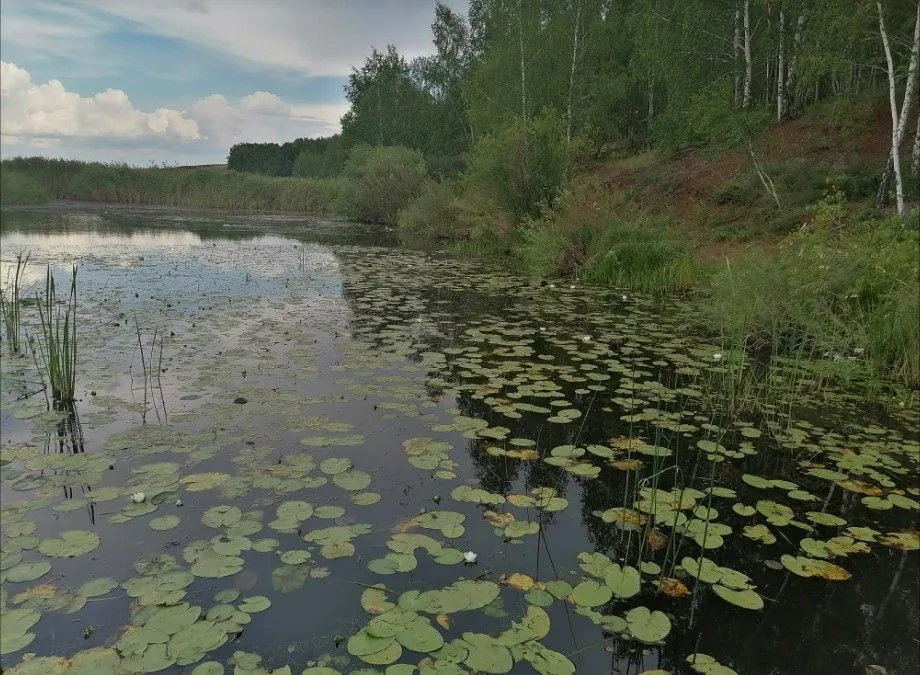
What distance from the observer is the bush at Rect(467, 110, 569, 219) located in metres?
14.4

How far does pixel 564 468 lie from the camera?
362cm

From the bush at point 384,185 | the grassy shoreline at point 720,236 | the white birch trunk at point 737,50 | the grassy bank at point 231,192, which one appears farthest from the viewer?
the grassy bank at point 231,192

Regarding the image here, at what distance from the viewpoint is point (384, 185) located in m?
26.0

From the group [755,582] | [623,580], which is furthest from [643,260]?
[623,580]

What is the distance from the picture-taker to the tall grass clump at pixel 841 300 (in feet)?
17.1

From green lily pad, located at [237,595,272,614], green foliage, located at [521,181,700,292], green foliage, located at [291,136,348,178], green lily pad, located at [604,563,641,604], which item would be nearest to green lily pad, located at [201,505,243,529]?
green lily pad, located at [237,595,272,614]

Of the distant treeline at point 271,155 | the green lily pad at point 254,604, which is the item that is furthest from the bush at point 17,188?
the distant treeline at point 271,155

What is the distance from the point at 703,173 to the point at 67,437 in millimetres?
17671

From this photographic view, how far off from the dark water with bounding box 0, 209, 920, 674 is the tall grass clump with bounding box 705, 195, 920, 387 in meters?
0.62

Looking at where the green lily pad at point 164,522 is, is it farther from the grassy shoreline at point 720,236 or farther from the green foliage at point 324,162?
the green foliage at point 324,162

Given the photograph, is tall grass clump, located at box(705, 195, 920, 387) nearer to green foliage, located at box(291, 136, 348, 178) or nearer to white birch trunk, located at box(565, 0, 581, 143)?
white birch trunk, located at box(565, 0, 581, 143)

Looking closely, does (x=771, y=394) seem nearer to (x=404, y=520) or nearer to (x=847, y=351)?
(x=847, y=351)

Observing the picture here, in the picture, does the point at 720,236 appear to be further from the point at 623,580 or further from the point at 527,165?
the point at 623,580

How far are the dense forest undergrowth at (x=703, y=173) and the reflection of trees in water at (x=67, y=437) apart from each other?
5.08 ft
